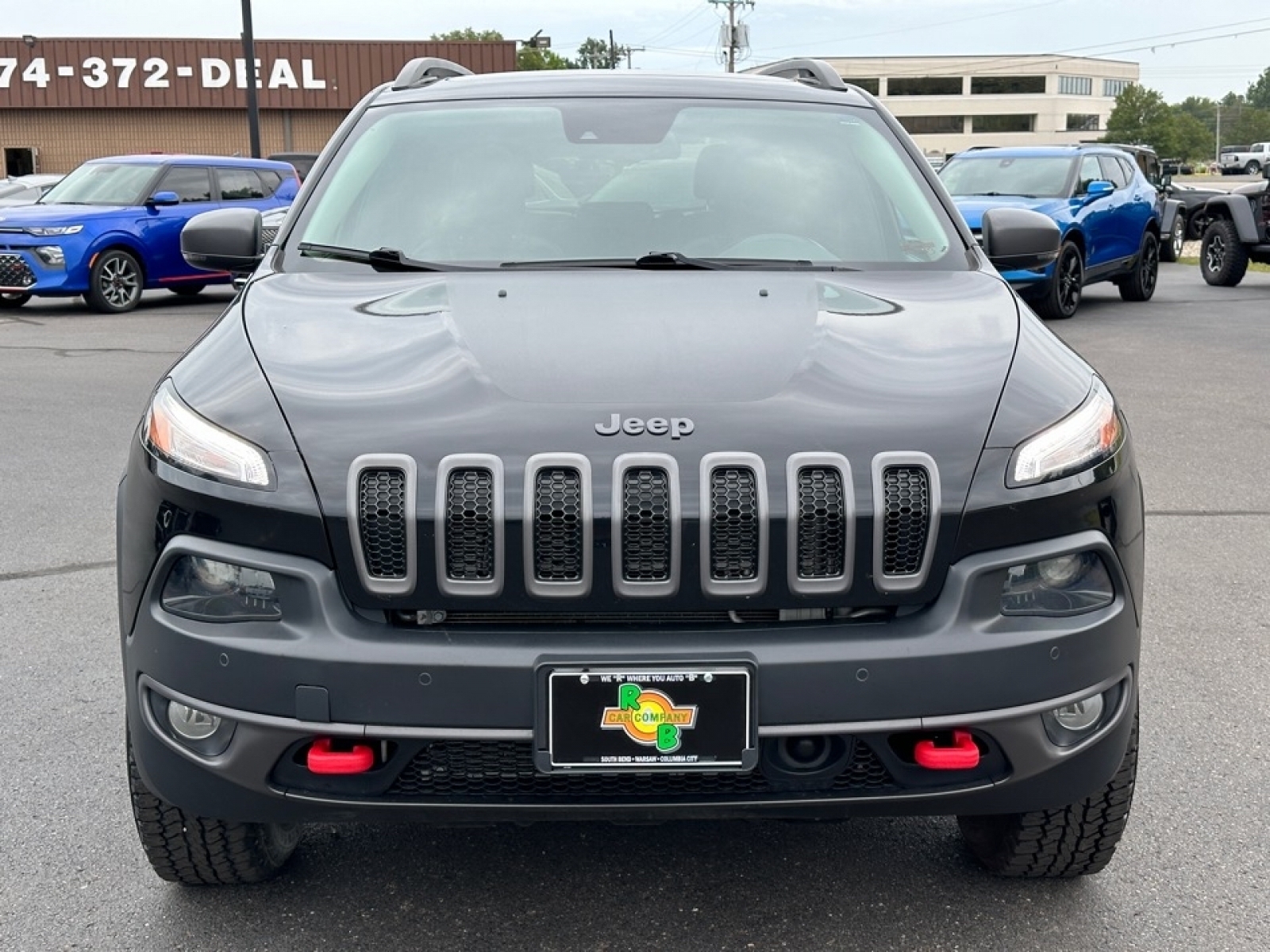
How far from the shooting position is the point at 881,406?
8.36ft

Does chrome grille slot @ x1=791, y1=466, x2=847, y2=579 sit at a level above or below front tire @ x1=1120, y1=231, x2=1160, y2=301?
above

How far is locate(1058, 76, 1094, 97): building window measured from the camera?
126938mm

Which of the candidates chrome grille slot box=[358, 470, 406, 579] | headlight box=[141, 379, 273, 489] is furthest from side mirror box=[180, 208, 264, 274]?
chrome grille slot box=[358, 470, 406, 579]

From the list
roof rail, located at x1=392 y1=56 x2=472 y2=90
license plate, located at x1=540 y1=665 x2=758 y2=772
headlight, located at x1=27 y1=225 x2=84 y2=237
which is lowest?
headlight, located at x1=27 y1=225 x2=84 y2=237

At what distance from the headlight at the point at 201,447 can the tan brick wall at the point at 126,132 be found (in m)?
42.6

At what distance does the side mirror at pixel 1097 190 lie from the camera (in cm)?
1407

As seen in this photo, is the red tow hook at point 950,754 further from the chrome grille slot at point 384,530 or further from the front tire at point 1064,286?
the front tire at point 1064,286

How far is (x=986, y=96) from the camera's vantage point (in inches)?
4983

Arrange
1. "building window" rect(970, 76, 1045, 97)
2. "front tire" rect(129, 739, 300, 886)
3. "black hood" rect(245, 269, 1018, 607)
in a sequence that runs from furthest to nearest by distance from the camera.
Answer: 1. "building window" rect(970, 76, 1045, 97)
2. "front tire" rect(129, 739, 300, 886)
3. "black hood" rect(245, 269, 1018, 607)

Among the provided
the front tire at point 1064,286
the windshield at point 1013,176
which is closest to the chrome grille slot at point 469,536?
the front tire at point 1064,286

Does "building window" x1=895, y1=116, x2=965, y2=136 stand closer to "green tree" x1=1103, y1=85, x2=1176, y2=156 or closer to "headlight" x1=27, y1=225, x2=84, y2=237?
"green tree" x1=1103, y1=85, x2=1176, y2=156

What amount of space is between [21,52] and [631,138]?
44.0m

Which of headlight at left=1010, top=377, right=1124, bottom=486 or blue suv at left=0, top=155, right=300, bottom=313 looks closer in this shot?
headlight at left=1010, top=377, right=1124, bottom=486

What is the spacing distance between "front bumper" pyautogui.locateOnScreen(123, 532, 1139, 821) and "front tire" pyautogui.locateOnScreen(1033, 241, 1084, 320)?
12.0m
